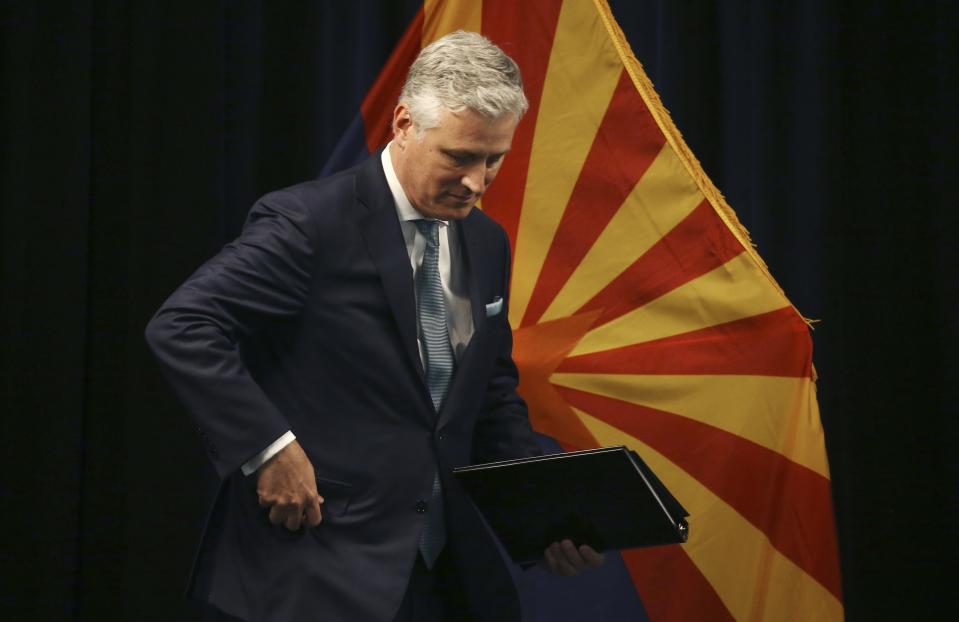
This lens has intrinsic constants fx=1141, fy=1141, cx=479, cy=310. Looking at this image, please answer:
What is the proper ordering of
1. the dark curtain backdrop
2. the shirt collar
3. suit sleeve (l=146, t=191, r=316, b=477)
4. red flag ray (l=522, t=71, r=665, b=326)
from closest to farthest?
suit sleeve (l=146, t=191, r=316, b=477) < the shirt collar < red flag ray (l=522, t=71, r=665, b=326) < the dark curtain backdrop

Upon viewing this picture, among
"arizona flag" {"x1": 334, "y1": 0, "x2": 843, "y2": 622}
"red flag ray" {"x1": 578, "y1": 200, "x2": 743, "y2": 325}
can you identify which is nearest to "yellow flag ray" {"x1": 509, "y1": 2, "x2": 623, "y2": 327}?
"arizona flag" {"x1": 334, "y1": 0, "x2": 843, "y2": 622}

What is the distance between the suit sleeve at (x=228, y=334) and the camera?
1210 mm

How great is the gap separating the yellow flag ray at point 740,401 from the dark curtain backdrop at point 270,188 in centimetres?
61

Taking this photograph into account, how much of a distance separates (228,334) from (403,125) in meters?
0.34

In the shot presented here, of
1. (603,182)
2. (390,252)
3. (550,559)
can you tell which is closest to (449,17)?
(603,182)

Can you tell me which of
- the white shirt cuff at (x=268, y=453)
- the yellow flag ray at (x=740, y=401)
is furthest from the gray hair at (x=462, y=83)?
the yellow flag ray at (x=740, y=401)

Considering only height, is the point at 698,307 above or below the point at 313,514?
above

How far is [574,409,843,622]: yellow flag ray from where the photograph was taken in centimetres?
182

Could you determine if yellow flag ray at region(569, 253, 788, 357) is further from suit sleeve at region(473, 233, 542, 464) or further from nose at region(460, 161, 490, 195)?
nose at region(460, 161, 490, 195)

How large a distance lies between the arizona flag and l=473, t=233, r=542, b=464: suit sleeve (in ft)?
1.12

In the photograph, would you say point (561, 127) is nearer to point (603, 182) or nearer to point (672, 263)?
point (603, 182)

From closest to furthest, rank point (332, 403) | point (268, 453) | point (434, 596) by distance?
point (268, 453), point (332, 403), point (434, 596)

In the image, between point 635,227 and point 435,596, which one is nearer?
point 435,596

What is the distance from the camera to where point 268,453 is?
1220mm
